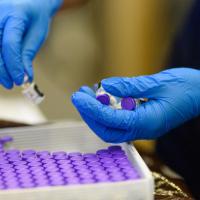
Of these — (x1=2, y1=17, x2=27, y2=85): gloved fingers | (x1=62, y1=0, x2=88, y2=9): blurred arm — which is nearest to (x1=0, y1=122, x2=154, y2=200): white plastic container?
(x1=2, y1=17, x2=27, y2=85): gloved fingers

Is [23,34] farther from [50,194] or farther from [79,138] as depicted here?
[50,194]

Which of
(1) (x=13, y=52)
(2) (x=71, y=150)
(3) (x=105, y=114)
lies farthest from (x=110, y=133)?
(1) (x=13, y=52)

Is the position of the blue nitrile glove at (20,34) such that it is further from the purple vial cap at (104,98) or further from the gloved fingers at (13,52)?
→ the purple vial cap at (104,98)

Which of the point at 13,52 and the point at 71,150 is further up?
the point at 13,52

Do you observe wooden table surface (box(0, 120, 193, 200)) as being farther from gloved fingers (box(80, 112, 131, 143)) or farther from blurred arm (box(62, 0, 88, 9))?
blurred arm (box(62, 0, 88, 9))

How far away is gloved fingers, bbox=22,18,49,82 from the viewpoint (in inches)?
44.7

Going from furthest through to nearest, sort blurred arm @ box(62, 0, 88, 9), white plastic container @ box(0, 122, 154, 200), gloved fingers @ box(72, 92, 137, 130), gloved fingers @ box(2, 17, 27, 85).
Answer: blurred arm @ box(62, 0, 88, 9)
gloved fingers @ box(2, 17, 27, 85)
gloved fingers @ box(72, 92, 137, 130)
white plastic container @ box(0, 122, 154, 200)

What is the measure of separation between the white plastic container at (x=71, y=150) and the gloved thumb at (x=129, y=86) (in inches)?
4.4

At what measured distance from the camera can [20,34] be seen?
1149 mm

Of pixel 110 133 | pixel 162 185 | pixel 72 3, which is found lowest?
pixel 162 185

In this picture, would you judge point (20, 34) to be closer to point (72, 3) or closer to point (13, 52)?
point (13, 52)

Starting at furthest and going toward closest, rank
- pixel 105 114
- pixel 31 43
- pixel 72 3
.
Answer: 1. pixel 72 3
2. pixel 31 43
3. pixel 105 114

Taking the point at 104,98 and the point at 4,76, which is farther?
the point at 4,76

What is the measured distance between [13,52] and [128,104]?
13.7 inches
